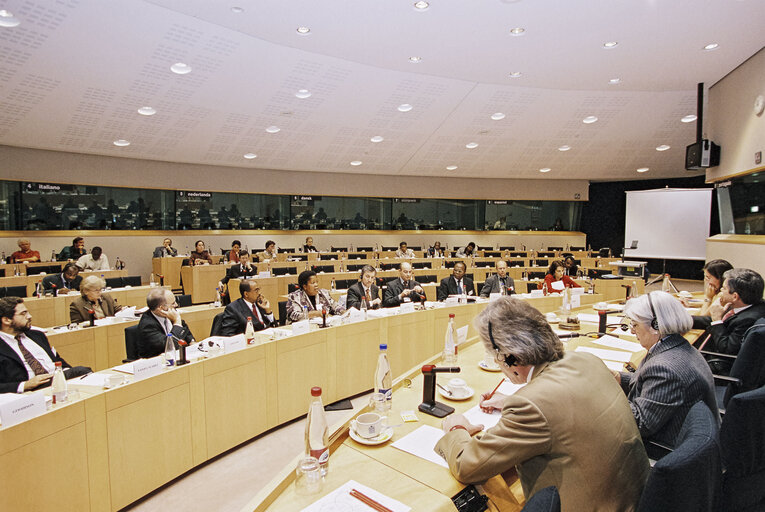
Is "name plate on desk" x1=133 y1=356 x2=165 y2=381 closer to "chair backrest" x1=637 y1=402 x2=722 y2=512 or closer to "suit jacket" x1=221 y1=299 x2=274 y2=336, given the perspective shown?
"suit jacket" x1=221 y1=299 x2=274 y2=336

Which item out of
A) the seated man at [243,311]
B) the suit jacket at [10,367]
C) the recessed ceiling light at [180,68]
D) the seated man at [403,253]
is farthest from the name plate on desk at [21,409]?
the seated man at [403,253]

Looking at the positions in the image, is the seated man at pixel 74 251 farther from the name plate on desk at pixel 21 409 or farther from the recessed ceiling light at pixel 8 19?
the name plate on desk at pixel 21 409

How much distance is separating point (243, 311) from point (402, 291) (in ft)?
8.10

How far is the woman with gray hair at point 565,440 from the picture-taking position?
1.33 metres

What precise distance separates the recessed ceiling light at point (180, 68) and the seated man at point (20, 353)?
4995 millimetres

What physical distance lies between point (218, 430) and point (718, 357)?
3.69 metres

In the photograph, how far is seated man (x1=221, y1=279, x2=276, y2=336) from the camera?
4.24 meters

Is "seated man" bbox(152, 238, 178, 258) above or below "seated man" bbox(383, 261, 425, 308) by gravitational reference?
above

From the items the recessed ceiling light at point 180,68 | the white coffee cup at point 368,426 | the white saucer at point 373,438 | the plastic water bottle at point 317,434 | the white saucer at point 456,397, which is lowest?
the white saucer at point 456,397

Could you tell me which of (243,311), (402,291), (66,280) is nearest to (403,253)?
(402,291)

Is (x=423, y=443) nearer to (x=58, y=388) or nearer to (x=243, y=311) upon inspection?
(x=58, y=388)

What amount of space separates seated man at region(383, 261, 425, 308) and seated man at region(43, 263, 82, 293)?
4.89 meters

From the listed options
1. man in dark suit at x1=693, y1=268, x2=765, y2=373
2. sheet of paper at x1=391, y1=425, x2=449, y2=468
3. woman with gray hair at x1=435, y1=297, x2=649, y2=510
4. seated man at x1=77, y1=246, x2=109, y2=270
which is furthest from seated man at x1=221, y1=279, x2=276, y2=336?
seated man at x1=77, y1=246, x2=109, y2=270

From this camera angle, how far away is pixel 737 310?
3.27 metres
